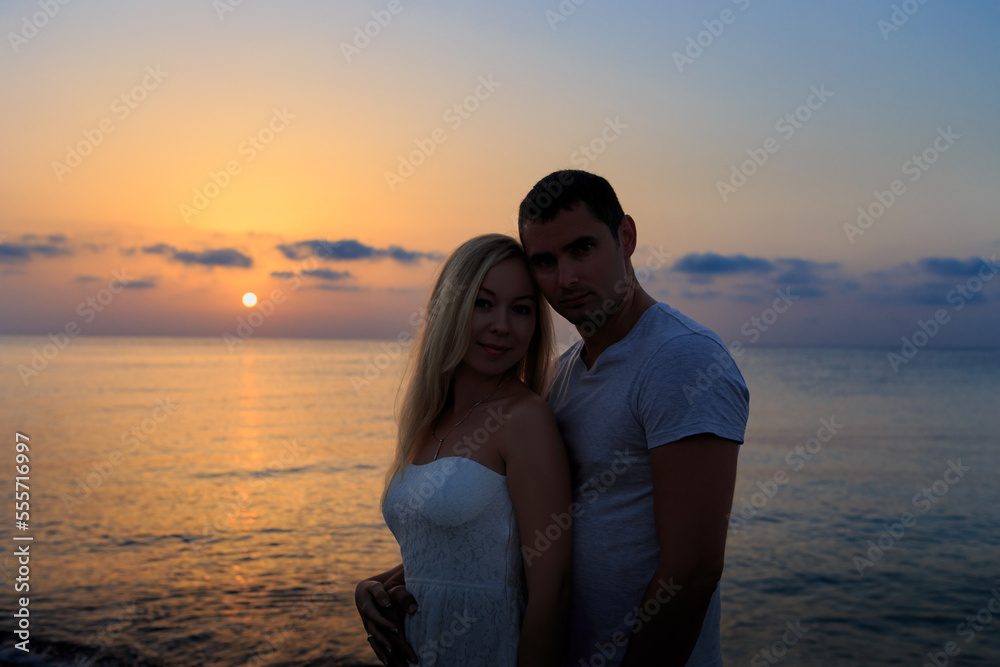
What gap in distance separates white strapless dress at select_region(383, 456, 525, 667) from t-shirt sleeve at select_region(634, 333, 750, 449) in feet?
2.26

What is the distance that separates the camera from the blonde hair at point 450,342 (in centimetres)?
284

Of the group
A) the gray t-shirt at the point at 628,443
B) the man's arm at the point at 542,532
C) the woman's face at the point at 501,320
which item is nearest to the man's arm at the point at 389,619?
the man's arm at the point at 542,532

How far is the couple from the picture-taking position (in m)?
2.24

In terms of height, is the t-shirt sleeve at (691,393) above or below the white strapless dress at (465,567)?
above

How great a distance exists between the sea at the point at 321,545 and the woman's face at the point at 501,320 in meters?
3.41

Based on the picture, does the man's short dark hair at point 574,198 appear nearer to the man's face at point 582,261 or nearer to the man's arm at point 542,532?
the man's face at point 582,261

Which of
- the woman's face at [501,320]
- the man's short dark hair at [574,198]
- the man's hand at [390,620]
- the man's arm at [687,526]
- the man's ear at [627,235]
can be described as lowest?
the man's hand at [390,620]

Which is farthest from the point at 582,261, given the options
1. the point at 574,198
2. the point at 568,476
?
the point at 568,476

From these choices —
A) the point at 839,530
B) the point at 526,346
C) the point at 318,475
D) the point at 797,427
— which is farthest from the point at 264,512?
the point at 797,427

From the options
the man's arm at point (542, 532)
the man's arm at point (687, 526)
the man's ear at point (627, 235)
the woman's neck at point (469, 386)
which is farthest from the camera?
the woman's neck at point (469, 386)

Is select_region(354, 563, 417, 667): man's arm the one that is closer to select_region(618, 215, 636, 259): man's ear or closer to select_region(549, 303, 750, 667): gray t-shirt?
select_region(549, 303, 750, 667): gray t-shirt

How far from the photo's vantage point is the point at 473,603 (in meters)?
2.66

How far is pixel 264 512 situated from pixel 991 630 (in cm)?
1157

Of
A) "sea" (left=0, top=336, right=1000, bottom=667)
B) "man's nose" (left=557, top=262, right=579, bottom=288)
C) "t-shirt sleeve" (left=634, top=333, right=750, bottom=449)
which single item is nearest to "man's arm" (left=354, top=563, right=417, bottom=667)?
"t-shirt sleeve" (left=634, top=333, right=750, bottom=449)
